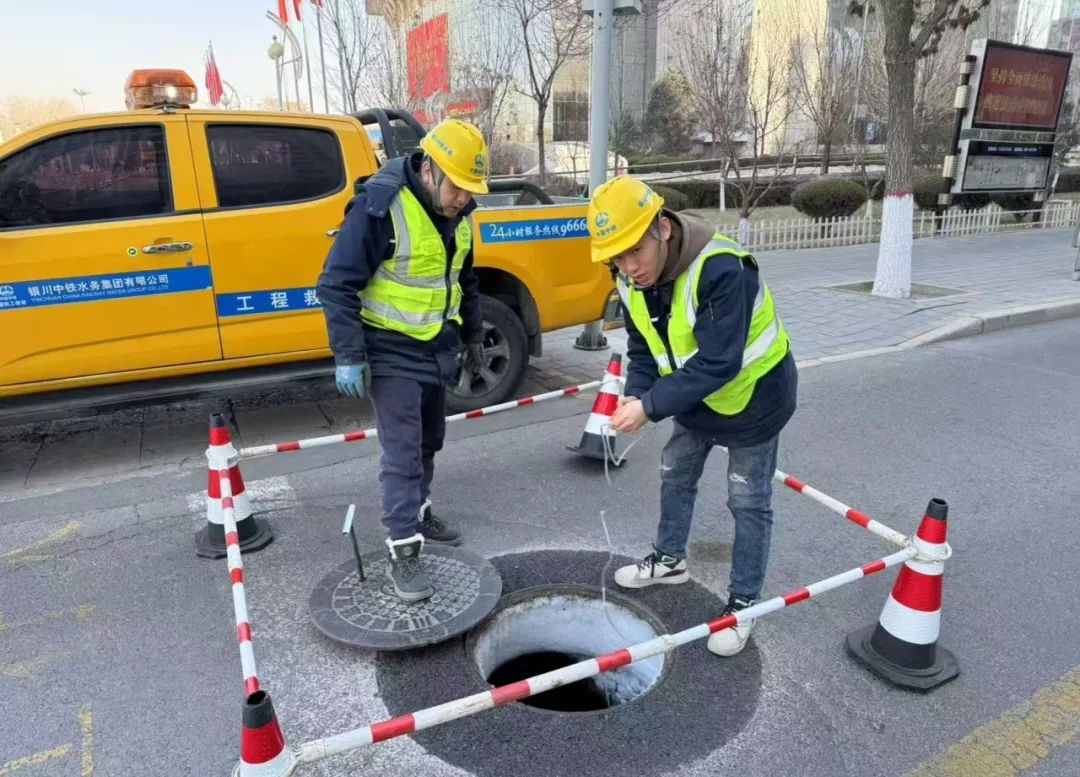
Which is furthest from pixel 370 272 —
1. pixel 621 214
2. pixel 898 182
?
pixel 898 182

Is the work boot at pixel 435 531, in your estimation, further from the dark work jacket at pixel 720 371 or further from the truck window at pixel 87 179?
the truck window at pixel 87 179

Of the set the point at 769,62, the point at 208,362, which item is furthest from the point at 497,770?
the point at 769,62

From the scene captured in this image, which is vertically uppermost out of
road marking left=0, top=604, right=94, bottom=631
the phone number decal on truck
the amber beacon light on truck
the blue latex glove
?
the amber beacon light on truck

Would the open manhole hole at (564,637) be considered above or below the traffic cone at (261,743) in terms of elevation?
below

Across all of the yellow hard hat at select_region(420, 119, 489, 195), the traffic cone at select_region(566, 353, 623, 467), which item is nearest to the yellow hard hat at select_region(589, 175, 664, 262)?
the yellow hard hat at select_region(420, 119, 489, 195)

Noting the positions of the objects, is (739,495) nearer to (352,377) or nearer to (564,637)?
(564,637)

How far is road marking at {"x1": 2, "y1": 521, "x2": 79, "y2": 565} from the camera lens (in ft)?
11.7

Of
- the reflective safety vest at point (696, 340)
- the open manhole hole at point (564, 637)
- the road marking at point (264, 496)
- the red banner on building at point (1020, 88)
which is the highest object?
the red banner on building at point (1020, 88)

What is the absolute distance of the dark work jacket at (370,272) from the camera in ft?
9.50

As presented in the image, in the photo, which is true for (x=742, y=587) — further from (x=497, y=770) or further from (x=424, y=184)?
(x=424, y=184)

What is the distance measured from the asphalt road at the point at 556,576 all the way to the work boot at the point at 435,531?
138 mm

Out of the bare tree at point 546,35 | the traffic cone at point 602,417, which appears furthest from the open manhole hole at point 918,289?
the bare tree at point 546,35

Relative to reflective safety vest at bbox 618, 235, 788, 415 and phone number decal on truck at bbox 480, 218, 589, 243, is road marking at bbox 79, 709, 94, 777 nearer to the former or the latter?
reflective safety vest at bbox 618, 235, 788, 415

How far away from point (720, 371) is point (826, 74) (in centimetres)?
1941
